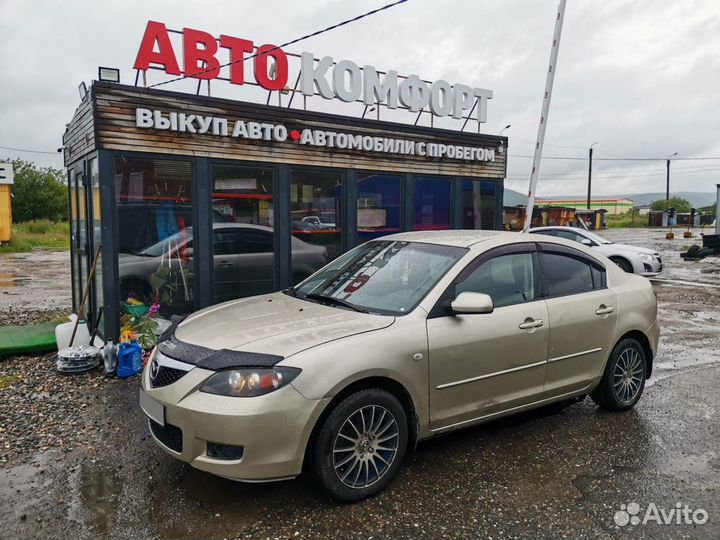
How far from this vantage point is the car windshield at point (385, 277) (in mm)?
3906

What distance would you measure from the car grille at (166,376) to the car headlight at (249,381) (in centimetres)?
25

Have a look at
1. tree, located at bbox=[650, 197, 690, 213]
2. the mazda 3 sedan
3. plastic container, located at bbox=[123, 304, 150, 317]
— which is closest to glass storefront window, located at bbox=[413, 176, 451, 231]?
plastic container, located at bbox=[123, 304, 150, 317]

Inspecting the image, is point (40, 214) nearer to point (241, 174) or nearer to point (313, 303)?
point (241, 174)

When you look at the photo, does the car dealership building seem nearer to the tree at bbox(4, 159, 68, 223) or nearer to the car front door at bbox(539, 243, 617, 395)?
the car front door at bbox(539, 243, 617, 395)

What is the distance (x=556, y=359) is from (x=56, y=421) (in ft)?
13.8

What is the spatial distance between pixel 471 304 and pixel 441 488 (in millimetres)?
1212

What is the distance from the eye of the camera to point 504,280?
4.25 metres

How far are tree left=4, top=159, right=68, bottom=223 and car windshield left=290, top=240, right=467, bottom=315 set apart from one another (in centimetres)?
4250

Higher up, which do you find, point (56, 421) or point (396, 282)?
point (396, 282)

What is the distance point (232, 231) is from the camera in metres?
7.48

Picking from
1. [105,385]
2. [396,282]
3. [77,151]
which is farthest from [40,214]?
[396,282]

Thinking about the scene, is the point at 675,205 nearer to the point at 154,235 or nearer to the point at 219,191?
the point at 219,191

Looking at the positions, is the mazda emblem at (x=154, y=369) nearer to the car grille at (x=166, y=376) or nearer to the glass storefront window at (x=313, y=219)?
the car grille at (x=166, y=376)

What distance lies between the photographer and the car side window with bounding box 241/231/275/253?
7617 mm
